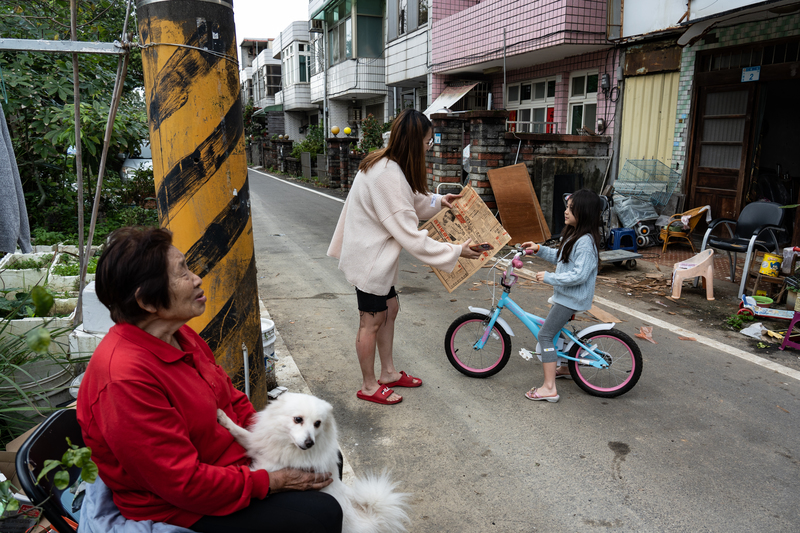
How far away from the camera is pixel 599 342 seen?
4.27 m

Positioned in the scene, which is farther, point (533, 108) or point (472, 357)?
point (533, 108)

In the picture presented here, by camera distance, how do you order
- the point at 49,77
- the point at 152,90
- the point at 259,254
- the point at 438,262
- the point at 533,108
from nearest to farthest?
1. the point at 152,90
2. the point at 438,262
3. the point at 49,77
4. the point at 259,254
5. the point at 533,108

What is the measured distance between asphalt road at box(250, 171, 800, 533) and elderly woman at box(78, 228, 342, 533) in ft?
4.05

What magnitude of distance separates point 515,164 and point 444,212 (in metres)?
6.24

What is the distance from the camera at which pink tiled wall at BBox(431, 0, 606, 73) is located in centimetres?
1107

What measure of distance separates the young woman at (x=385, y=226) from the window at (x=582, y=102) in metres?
9.46

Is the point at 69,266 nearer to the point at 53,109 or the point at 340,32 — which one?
the point at 53,109

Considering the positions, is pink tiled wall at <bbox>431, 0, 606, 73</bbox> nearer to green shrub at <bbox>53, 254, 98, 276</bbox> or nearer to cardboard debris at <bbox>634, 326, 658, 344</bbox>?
cardboard debris at <bbox>634, 326, 658, 344</bbox>

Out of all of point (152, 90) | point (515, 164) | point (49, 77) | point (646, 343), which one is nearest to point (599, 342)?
point (646, 343)

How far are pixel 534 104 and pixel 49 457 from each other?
48.1 ft

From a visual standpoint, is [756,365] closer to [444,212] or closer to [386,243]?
[444,212]

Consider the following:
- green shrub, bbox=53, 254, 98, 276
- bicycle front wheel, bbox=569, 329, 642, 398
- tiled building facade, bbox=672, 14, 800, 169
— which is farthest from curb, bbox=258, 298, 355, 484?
tiled building facade, bbox=672, 14, 800, 169

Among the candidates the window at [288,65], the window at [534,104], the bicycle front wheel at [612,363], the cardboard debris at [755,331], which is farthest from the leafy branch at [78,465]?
the window at [288,65]

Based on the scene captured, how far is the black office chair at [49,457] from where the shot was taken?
160 centimetres
